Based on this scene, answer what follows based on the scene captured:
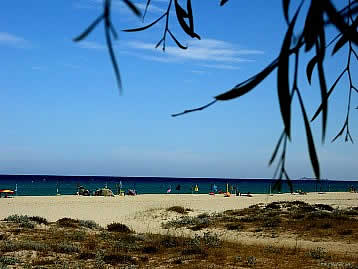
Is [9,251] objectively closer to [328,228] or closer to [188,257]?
Result: [188,257]

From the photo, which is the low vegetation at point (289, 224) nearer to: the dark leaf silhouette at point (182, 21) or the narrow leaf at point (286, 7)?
Answer: the dark leaf silhouette at point (182, 21)

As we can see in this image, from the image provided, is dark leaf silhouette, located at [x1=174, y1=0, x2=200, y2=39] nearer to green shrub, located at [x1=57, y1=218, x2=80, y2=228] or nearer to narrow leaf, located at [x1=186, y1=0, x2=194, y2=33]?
narrow leaf, located at [x1=186, y1=0, x2=194, y2=33]

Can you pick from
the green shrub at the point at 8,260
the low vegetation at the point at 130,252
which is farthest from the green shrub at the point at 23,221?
the green shrub at the point at 8,260

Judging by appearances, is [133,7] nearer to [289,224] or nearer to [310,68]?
[310,68]

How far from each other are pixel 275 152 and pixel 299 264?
42.6 ft

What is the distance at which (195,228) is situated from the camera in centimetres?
2400

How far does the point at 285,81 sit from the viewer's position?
1.71 metres

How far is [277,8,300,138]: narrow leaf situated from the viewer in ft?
5.39

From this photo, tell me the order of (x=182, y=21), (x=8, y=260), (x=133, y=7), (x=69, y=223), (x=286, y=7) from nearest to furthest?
(x=133, y=7)
(x=286, y=7)
(x=182, y=21)
(x=8, y=260)
(x=69, y=223)

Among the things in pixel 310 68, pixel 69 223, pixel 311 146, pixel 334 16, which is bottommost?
pixel 69 223

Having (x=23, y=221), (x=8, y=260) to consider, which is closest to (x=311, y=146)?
(x=8, y=260)

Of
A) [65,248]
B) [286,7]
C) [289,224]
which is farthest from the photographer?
[289,224]

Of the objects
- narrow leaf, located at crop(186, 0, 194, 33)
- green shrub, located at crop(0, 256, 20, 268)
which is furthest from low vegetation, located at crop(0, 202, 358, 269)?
narrow leaf, located at crop(186, 0, 194, 33)

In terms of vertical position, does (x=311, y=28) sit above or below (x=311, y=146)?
above
